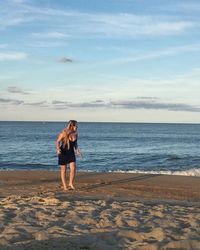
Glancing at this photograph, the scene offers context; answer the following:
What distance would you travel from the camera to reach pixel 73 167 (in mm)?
10148

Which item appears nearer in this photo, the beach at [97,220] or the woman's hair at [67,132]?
the beach at [97,220]

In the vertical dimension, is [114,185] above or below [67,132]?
below

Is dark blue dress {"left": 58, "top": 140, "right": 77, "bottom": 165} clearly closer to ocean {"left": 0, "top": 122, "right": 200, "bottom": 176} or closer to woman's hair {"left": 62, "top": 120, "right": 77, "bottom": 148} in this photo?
woman's hair {"left": 62, "top": 120, "right": 77, "bottom": 148}

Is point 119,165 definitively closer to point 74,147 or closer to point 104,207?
point 74,147

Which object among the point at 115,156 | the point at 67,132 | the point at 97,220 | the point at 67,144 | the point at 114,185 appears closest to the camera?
the point at 97,220

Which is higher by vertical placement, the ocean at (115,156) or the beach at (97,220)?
the beach at (97,220)

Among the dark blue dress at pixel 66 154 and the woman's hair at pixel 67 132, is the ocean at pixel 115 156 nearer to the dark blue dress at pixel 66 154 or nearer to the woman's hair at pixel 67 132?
the dark blue dress at pixel 66 154

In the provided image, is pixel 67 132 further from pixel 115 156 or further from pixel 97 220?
pixel 115 156

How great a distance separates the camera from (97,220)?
651 cm

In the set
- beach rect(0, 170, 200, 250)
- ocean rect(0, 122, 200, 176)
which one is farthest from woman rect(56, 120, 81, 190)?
ocean rect(0, 122, 200, 176)

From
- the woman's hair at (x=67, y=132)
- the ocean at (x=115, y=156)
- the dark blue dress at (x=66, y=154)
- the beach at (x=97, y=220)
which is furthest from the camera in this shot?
the ocean at (x=115, y=156)

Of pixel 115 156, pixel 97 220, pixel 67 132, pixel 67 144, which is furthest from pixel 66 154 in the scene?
pixel 115 156

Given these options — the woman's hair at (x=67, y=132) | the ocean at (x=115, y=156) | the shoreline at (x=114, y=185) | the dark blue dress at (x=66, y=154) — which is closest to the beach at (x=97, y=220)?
the shoreline at (x=114, y=185)

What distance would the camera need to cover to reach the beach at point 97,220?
529cm
